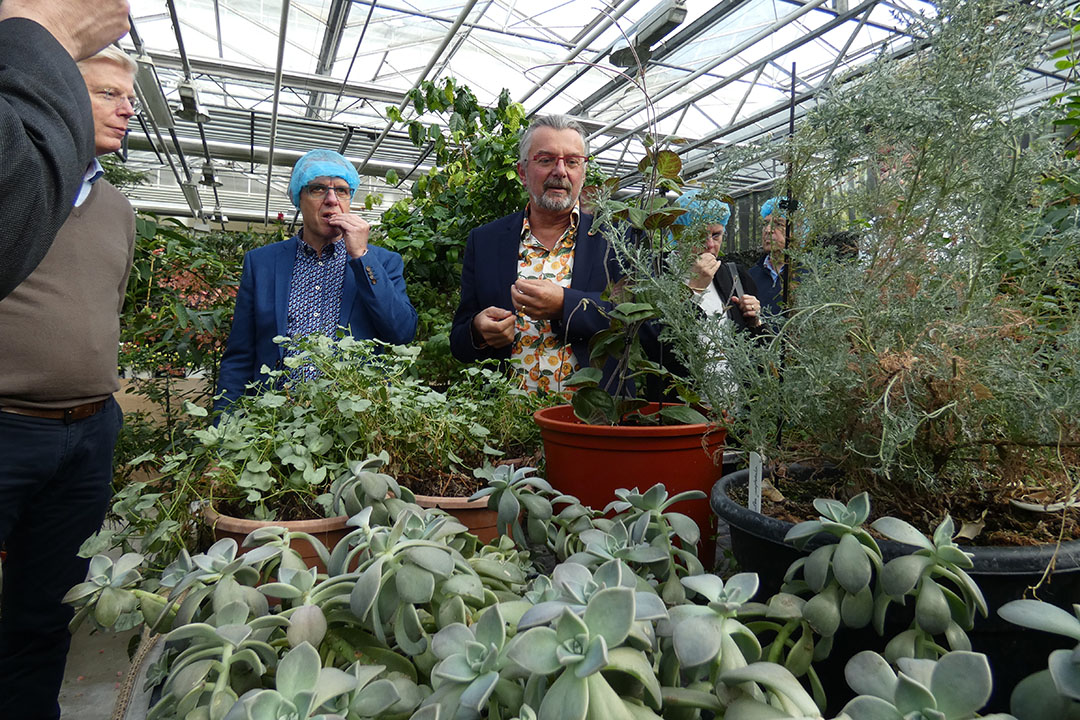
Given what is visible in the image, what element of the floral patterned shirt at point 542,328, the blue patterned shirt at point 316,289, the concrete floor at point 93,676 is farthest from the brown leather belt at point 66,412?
the floral patterned shirt at point 542,328

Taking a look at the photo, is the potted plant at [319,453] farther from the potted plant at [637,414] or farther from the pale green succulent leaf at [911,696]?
the pale green succulent leaf at [911,696]

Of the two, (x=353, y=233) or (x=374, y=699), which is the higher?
(x=353, y=233)

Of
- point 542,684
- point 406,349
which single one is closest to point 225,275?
point 406,349

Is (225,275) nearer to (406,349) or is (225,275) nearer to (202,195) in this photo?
(406,349)

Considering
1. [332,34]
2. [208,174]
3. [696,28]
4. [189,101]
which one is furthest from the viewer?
[208,174]

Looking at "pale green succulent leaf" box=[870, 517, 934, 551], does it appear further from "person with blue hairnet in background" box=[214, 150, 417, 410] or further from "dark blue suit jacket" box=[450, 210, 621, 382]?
"person with blue hairnet in background" box=[214, 150, 417, 410]

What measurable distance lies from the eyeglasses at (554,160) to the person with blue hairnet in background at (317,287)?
24.1 inches

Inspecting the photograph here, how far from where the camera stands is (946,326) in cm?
66

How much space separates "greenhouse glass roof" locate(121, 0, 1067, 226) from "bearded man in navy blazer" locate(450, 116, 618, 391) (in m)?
2.83

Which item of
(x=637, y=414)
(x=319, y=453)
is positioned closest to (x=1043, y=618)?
(x=637, y=414)

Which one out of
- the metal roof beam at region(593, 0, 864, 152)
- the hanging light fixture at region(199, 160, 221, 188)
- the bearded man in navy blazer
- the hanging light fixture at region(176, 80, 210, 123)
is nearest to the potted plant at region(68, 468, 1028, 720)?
the bearded man in navy blazer

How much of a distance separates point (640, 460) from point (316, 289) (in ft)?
5.21

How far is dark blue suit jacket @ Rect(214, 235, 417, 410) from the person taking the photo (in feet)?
6.72

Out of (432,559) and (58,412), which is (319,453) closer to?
(432,559)
